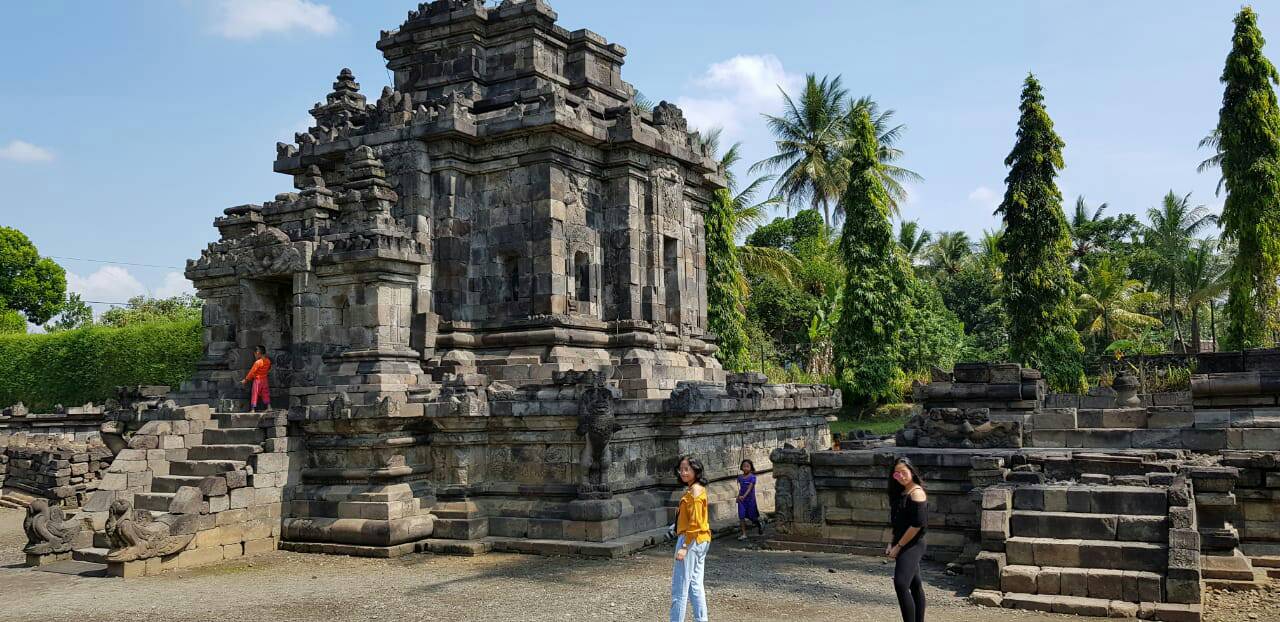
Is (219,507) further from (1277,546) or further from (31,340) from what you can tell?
(31,340)

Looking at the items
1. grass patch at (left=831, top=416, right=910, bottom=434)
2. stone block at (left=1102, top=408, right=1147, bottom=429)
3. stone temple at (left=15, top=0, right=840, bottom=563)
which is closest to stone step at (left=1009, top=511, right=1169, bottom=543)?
stone block at (left=1102, top=408, right=1147, bottom=429)

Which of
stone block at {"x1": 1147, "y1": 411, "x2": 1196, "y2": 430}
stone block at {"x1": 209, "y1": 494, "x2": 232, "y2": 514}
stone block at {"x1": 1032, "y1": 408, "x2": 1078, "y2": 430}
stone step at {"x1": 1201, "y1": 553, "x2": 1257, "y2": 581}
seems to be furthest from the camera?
stone block at {"x1": 1032, "y1": 408, "x2": 1078, "y2": 430}

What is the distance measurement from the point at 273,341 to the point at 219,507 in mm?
3801

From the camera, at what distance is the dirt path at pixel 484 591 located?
934 centimetres

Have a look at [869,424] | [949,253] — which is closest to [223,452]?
[869,424]

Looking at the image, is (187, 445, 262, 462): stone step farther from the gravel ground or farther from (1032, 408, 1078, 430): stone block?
(1032, 408, 1078, 430): stone block

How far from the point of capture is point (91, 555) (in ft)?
41.1

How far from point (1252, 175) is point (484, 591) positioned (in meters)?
25.7

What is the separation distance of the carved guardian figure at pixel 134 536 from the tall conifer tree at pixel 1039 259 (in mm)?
23984

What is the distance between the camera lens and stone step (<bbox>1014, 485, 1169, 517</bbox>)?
→ 31.4ft

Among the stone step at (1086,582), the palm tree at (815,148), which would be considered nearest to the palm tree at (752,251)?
the palm tree at (815,148)

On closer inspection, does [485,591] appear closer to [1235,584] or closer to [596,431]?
[596,431]

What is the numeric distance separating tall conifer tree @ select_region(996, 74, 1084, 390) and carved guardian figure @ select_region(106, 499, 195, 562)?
23984mm

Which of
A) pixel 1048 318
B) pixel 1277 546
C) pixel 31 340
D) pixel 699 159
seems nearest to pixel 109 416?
pixel 699 159
